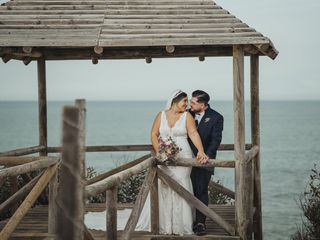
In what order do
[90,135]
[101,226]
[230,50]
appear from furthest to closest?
[90,135] → [230,50] → [101,226]

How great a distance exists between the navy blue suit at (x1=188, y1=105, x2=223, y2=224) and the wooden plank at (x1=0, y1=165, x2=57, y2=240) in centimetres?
217

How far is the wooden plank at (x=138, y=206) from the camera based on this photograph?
7.01 m

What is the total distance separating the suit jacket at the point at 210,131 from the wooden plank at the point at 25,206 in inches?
86.8

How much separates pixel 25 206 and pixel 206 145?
279 centimetres

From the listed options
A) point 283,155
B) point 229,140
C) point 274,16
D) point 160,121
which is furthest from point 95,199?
point 229,140

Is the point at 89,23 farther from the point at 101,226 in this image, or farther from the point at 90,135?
the point at 90,135

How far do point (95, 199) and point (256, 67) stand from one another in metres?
5.18

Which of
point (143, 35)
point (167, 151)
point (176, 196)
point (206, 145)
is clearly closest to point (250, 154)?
point (206, 145)

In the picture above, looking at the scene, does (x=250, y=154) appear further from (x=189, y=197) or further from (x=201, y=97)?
(x=189, y=197)

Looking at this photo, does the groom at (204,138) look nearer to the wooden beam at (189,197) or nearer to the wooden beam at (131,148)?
the wooden beam at (189,197)

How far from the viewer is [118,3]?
980cm

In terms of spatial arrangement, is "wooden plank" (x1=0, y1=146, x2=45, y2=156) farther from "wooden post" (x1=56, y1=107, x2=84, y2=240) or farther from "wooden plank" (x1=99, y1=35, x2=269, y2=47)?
"wooden post" (x1=56, y1=107, x2=84, y2=240)

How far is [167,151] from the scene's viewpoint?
28.3 feet

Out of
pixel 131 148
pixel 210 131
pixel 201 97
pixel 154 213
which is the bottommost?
pixel 154 213
